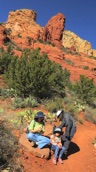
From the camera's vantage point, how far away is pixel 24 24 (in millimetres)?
60594

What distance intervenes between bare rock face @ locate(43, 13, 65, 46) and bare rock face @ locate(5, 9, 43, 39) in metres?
3.07

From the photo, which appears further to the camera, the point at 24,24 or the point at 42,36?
the point at 24,24

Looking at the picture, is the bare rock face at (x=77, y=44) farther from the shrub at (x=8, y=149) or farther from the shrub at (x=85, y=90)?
the shrub at (x=8, y=149)

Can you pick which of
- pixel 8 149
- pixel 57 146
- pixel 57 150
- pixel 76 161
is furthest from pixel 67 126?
pixel 8 149

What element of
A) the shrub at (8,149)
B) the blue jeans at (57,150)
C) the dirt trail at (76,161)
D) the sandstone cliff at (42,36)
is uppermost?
the sandstone cliff at (42,36)

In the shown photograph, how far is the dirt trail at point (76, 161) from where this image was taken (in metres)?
6.48

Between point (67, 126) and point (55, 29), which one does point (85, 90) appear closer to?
point (67, 126)

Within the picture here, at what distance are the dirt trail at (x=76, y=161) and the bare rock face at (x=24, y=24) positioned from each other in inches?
1784

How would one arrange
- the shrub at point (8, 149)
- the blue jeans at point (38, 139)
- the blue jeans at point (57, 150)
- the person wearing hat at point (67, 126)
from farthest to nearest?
the person wearing hat at point (67, 126), the blue jeans at point (38, 139), the blue jeans at point (57, 150), the shrub at point (8, 149)

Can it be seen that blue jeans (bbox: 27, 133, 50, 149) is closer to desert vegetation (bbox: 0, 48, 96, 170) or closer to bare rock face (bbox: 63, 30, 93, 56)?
desert vegetation (bbox: 0, 48, 96, 170)

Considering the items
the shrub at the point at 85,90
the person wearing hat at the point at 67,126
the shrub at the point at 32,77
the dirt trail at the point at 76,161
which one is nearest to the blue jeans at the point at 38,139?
the dirt trail at the point at 76,161

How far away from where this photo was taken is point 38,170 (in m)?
6.32

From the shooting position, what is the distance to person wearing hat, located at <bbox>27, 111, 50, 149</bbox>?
7.00 m

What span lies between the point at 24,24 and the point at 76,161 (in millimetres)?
56277
